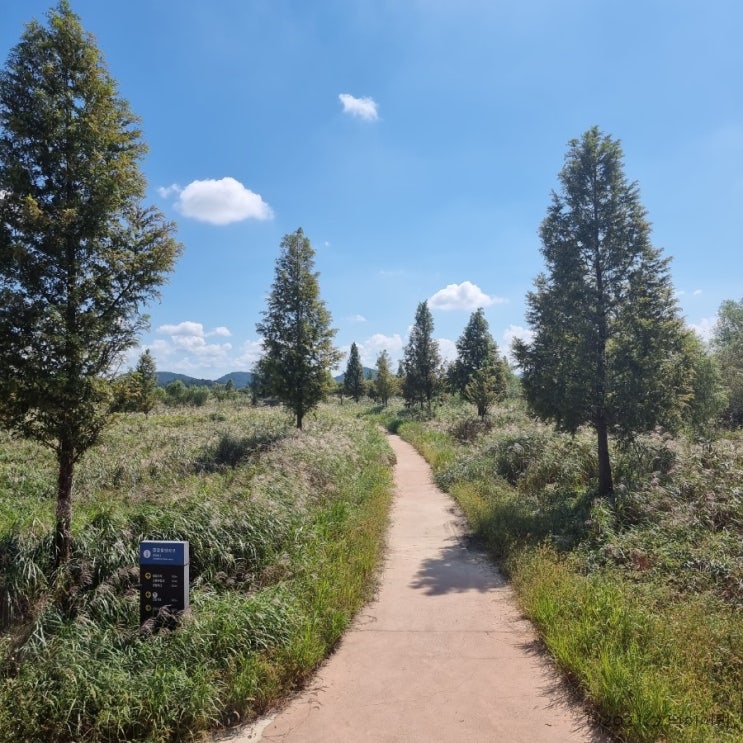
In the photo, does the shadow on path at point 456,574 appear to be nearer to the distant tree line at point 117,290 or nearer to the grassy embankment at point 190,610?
the grassy embankment at point 190,610

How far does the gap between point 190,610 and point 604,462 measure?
868cm

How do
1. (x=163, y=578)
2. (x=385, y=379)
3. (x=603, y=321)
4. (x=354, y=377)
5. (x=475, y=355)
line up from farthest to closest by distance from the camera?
(x=354, y=377), (x=385, y=379), (x=475, y=355), (x=603, y=321), (x=163, y=578)

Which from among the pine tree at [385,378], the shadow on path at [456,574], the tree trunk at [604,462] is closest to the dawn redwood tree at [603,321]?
the tree trunk at [604,462]

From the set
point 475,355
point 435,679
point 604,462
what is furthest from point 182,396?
point 435,679

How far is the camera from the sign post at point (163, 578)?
201 inches

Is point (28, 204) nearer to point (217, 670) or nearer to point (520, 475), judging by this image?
point (217, 670)

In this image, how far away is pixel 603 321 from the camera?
10117 millimetres

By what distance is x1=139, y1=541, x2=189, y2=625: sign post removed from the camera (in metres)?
5.11

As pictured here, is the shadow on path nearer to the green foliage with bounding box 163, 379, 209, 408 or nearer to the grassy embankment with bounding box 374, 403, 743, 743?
the grassy embankment with bounding box 374, 403, 743, 743

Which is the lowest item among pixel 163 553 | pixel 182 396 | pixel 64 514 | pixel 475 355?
pixel 163 553

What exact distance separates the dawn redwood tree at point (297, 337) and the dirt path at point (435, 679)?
12115 mm

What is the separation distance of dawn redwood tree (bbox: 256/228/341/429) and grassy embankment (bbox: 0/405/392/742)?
793cm

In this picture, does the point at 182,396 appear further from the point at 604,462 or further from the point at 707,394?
the point at 604,462

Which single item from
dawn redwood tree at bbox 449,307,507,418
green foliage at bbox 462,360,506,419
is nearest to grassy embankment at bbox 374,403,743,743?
green foliage at bbox 462,360,506,419
